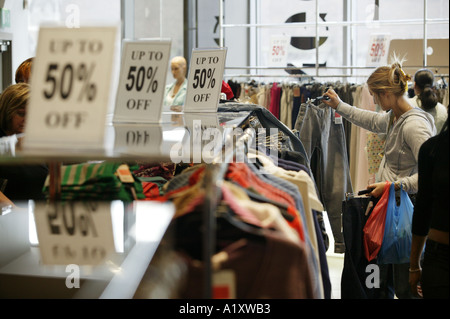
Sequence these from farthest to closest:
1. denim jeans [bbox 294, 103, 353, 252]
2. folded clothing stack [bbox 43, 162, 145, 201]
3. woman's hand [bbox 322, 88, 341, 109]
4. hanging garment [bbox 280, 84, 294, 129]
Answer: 1. hanging garment [bbox 280, 84, 294, 129]
2. denim jeans [bbox 294, 103, 353, 252]
3. woman's hand [bbox 322, 88, 341, 109]
4. folded clothing stack [bbox 43, 162, 145, 201]

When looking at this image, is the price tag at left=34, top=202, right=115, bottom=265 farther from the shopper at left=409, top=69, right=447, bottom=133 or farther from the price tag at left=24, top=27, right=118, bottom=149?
the shopper at left=409, top=69, right=447, bottom=133

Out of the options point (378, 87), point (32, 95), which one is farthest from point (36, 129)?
point (378, 87)

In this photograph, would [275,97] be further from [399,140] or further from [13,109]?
[13,109]

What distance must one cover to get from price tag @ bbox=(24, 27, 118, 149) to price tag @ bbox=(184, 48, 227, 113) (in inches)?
52.3

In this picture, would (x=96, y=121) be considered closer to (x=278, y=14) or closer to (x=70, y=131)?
(x=70, y=131)

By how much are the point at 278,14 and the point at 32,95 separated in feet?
28.7

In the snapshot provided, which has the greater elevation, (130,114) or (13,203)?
(130,114)

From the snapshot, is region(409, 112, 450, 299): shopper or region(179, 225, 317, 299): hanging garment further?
region(409, 112, 450, 299): shopper

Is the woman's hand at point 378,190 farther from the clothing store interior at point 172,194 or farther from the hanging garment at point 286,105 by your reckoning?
the hanging garment at point 286,105

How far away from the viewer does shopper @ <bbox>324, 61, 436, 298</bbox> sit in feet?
10.4

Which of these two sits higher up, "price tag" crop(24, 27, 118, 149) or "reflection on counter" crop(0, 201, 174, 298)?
"price tag" crop(24, 27, 118, 149)

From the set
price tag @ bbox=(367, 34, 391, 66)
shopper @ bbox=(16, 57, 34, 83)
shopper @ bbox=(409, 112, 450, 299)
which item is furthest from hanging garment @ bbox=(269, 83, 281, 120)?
shopper @ bbox=(409, 112, 450, 299)

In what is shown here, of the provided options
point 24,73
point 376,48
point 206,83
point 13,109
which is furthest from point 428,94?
point 13,109

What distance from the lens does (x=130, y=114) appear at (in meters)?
2.03
